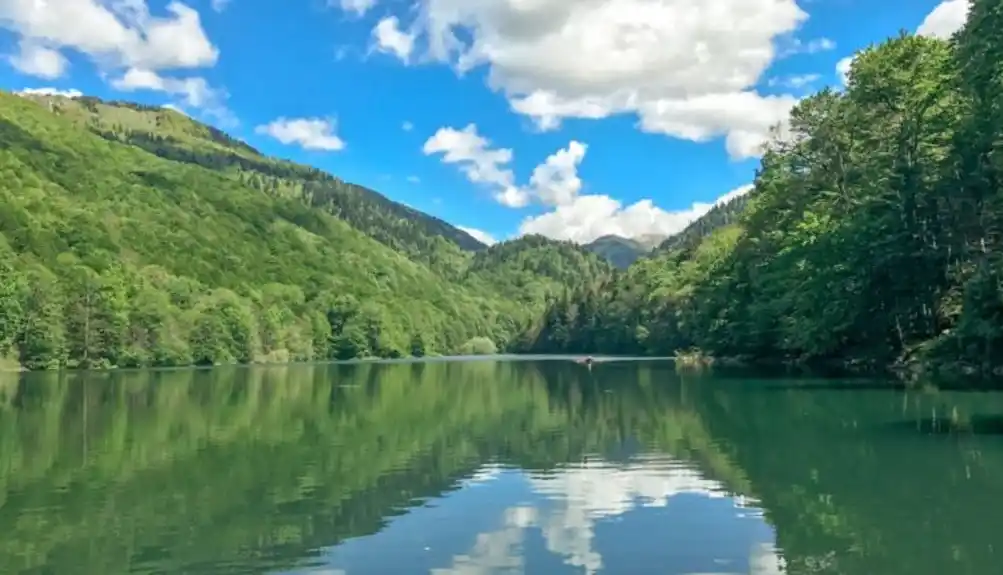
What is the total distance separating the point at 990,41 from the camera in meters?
46.9

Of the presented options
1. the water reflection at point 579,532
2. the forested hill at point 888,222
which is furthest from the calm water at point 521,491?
the forested hill at point 888,222

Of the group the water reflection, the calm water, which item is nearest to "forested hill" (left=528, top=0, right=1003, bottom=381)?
the calm water

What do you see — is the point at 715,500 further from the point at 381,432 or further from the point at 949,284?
the point at 949,284

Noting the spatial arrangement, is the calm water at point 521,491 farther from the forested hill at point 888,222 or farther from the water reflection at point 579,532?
the forested hill at point 888,222

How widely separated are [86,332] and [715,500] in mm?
137370

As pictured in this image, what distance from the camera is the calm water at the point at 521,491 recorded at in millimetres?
16500

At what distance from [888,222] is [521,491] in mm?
45162

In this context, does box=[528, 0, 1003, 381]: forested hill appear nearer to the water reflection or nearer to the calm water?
the calm water

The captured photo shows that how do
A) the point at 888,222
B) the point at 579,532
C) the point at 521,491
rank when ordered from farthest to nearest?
1. the point at 888,222
2. the point at 521,491
3. the point at 579,532

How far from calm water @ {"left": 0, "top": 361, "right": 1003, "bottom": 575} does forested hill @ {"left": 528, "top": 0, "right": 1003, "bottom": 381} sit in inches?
544

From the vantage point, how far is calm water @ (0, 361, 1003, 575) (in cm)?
1650

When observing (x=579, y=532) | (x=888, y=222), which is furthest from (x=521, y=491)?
(x=888, y=222)

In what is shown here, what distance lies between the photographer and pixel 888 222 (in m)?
60.9

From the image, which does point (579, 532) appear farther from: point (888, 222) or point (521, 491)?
point (888, 222)
